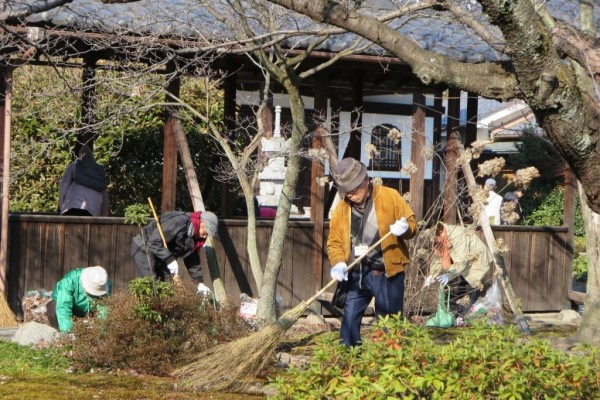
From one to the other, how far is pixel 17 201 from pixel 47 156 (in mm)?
1329

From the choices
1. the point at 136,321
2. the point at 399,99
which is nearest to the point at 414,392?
the point at 136,321

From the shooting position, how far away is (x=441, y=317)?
11.8 m

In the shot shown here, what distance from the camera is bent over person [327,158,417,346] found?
8.22 metres

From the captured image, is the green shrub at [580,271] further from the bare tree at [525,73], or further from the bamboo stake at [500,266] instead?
the bare tree at [525,73]

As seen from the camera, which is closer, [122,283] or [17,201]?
[122,283]

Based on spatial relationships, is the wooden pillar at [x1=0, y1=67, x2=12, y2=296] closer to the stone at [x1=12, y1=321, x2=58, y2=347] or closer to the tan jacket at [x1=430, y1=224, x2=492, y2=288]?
the stone at [x1=12, y1=321, x2=58, y2=347]

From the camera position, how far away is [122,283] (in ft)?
38.6

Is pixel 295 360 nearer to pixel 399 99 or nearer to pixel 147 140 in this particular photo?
pixel 147 140

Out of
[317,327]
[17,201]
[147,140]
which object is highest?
[147,140]

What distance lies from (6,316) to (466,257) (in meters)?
5.16

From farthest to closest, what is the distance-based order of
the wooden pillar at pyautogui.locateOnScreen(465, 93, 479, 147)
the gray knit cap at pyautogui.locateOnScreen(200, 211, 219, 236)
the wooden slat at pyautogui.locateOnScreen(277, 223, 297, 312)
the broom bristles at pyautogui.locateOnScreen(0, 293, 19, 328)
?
the wooden pillar at pyautogui.locateOnScreen(465, 93, 479, 147) < the wooden slat at pyautogui.locateOnScreen(277, 223, 297, 312) < the broom bristles at pyautogui.locateOnScreen(0, 293, 19, 328) < the gray knit cap at pyautogui.locateOnScreen(200, 211, 219, 236)

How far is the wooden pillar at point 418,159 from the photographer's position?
42.5 ft

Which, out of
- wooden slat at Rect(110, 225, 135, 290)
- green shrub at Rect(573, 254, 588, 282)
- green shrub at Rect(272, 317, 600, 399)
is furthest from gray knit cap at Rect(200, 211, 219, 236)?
green shrub at Rect(573, 254, 588, 282)

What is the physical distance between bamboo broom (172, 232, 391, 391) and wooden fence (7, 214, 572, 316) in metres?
3.54
